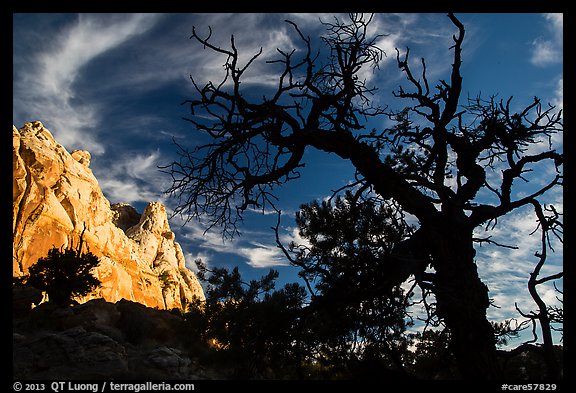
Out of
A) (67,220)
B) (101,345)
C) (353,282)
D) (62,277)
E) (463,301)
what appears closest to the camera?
(463,301)

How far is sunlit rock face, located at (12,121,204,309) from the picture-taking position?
34750 millimetres

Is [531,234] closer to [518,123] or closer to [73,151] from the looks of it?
[518,123]

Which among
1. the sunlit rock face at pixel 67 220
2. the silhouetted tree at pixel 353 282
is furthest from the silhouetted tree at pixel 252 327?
the sunlit rock face at pixel 67 220

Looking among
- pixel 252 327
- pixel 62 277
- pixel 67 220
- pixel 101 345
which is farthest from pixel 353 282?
pixel 67 220

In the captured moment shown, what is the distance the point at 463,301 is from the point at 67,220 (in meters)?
46.0

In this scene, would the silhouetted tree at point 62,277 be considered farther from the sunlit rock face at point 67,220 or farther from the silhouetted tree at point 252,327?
the silhouetted tree at point 252,327

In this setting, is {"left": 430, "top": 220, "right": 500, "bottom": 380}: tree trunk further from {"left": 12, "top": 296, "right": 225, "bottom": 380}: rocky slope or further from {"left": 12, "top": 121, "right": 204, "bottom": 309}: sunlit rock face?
{"left": 12, "top": 121, "right": 204, "bottom": 309}: sunlit rock face

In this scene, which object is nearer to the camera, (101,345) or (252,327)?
(252,327)

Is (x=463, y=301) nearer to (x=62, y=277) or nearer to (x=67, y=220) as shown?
(x=62, y=277)

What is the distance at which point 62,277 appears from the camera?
66.4ft

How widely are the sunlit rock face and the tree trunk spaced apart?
2718 cm

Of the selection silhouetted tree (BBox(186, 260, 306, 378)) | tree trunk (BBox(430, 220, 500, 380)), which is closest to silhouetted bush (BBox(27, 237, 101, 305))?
silhouetted tree (BBox(186, 260, 306, 378))
